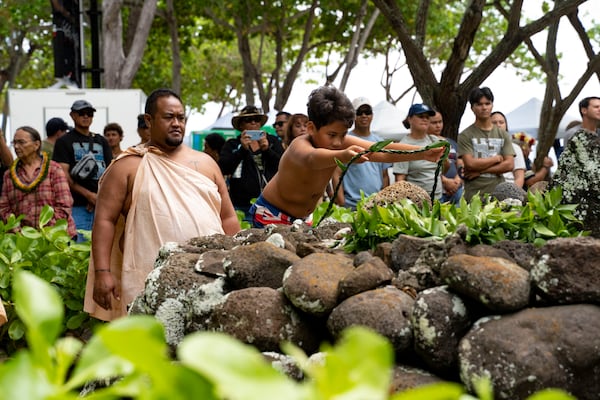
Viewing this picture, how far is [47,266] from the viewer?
604cm

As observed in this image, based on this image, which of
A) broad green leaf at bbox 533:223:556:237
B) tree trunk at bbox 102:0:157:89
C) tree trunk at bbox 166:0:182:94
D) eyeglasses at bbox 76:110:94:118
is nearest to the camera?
broad green leaf at bbox 533:223:556:237

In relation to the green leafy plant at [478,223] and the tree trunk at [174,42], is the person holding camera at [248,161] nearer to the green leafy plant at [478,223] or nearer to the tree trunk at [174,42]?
the green leafy plant at [478,223]

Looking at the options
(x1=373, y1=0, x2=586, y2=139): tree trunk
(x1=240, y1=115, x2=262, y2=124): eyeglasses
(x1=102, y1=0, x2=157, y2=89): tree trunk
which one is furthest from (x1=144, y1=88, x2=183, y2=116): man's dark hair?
(x1=102, y1=0, x2=157, y2=89): tree trunk

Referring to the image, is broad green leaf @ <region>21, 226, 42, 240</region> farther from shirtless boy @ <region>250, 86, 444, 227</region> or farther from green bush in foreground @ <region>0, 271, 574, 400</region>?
green bush in foreground @ <region>0, 271, 574, 400</region>

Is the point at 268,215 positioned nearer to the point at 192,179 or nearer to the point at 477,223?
the point at 192,179

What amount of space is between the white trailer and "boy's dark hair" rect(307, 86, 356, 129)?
833cm

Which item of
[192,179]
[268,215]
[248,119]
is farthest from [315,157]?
[248,119]

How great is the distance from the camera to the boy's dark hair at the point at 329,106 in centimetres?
462

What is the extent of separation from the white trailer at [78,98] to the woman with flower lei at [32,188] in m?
4.79

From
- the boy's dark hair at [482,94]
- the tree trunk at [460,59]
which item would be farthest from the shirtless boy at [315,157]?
the tree trunk at [460,59]

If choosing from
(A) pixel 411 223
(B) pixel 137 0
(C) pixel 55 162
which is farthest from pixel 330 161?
(B) pixel 137 0

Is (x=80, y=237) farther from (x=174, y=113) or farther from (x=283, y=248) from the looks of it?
(x=283, y=248)

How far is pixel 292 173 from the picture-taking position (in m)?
5.04

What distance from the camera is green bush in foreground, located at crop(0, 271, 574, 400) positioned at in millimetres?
831
